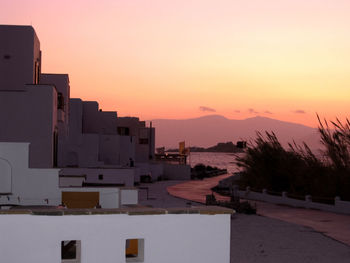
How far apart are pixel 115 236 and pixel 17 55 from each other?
1520 cm

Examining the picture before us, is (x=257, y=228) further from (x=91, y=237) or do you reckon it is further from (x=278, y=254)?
(x=91, y=237)

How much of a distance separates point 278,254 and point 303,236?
3625 mm

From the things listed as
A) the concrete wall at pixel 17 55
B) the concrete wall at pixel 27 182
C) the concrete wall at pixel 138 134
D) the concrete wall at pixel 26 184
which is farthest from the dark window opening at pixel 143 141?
the concrete wall at pixel 27 182

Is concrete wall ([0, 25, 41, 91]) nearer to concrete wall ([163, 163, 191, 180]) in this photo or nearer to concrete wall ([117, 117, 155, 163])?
concrete wall ([117, 117, 155, 163])

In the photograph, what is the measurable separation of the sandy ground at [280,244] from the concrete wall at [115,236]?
5.90 meters

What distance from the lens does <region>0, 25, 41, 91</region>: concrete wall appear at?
22.8 m

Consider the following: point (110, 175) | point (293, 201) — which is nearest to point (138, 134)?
point (110, 175)

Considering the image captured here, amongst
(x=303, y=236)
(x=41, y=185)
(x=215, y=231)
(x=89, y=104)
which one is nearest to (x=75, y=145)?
Answer: (x=89, y=104)

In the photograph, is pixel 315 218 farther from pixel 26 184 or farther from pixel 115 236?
pixel 115 236

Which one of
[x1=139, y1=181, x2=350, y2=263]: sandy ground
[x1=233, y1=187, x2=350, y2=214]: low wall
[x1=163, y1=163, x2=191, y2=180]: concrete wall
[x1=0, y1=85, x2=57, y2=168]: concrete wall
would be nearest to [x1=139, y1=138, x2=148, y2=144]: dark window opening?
[x1=163, y1=163, x2=191, y2=180]: concrete wall

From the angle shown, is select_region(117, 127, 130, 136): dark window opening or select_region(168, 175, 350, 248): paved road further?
select_region(117, 127, 130, 136): dark window opening

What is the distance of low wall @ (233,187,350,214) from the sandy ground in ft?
15.7

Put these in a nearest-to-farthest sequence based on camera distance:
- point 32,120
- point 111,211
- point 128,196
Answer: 1. point 111,211
2. point 128,196
3. point 32,120

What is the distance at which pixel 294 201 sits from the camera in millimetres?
32219
